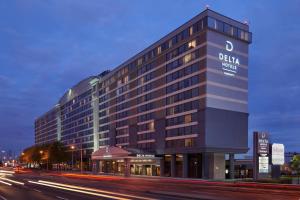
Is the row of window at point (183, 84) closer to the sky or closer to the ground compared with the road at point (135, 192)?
closer to the sky

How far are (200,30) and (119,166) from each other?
54157 mm

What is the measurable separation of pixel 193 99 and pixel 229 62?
1075 centimetres

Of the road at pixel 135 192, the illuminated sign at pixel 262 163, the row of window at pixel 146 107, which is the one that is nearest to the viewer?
the road at pixel 135 192

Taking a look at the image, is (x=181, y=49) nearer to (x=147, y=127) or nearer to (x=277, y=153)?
(x=147, y=127)

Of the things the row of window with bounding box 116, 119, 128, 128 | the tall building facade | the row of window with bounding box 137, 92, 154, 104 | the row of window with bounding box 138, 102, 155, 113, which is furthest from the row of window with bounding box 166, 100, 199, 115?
the row of window with bounding box 116, 119, 128, 128

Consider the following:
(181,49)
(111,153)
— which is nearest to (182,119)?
(181,49)

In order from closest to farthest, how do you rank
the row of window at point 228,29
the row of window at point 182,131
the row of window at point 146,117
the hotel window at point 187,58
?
the row of window at point 228,29
the row of window at point 182,131
the hotel window at point 187,58
the row of window at point 146,117

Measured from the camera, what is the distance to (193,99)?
94.4 m

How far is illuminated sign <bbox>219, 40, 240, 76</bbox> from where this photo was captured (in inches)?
3696

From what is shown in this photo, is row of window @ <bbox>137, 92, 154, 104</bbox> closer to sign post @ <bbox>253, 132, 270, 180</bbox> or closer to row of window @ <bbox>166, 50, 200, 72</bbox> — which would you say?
row of window @ <bbox>166, 50, 200, 72</bbox>

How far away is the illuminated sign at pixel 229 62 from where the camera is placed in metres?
93.9

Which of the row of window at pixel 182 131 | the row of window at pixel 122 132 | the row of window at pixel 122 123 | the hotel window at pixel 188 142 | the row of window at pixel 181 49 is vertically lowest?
the hotel window at pixel 188 142

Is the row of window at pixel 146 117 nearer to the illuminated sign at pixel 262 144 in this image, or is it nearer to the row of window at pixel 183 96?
the row of window at pixel 183 96

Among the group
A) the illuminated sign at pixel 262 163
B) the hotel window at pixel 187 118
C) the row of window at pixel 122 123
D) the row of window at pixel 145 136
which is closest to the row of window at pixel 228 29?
the hotel window at pixel 187 118
